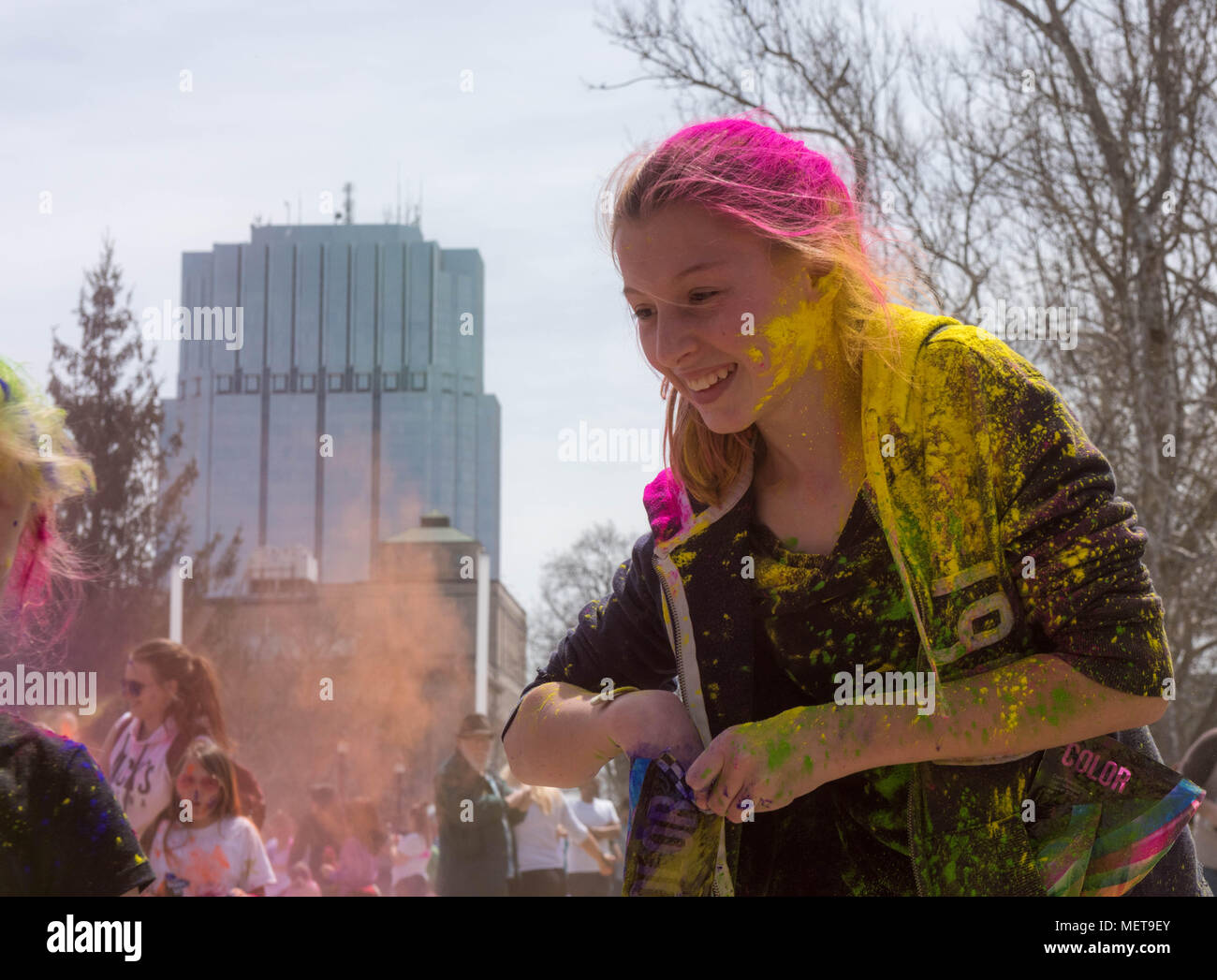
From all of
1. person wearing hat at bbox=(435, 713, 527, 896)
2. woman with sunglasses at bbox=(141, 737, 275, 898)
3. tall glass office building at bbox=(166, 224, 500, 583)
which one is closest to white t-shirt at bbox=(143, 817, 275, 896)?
woman with sunglasses at bbox=(141, 737, 275, 898)

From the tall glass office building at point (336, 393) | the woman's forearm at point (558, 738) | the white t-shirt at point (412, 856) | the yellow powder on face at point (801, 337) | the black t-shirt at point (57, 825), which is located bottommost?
the white t-shirt at point (412, 856)

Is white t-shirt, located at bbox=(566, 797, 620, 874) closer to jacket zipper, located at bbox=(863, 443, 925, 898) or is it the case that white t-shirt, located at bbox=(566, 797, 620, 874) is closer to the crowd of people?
the crowd of people

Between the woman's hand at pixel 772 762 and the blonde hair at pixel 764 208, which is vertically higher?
the blonde hair at pixel 764 208

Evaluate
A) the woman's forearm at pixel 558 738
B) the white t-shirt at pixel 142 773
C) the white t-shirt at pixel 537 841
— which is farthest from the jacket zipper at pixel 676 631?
the white t-shirt at pixel 537 841

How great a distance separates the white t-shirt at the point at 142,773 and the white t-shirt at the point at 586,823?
13.1ft

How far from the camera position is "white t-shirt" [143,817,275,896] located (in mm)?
5223

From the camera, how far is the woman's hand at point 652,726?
1438mm

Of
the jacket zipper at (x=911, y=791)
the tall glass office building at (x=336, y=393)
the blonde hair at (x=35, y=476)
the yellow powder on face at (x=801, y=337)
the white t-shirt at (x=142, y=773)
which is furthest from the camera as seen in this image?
the tall glass office building at (x=336, y=393)

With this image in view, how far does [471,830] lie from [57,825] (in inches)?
236

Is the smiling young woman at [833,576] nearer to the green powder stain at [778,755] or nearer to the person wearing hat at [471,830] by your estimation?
the green powder stain at [778,755]

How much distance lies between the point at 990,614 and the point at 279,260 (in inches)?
2505

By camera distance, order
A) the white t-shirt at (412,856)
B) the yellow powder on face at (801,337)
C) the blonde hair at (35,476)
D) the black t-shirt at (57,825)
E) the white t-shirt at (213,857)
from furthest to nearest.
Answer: the white t-shirt at (412,856) < the white t-shirt at (213,857) < the blonde hair at (35,476) < the black t-shirt at (57,825) < the yellow powder on face at (801,337)

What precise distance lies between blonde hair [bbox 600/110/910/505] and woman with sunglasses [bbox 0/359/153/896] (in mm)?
866
